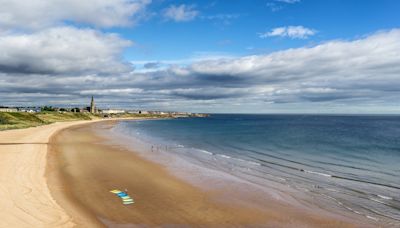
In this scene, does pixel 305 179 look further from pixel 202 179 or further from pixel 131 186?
pixel 131 186

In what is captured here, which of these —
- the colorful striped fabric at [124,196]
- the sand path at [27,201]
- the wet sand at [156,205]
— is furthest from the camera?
the colorful striped fabric at [124,196]

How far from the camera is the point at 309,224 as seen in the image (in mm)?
14078

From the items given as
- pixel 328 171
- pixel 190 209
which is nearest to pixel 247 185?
pixel 190 209

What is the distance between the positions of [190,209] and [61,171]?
13.0 m

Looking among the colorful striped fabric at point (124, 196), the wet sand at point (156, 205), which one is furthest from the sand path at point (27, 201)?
the colorful striped fabric at point (124, 196)

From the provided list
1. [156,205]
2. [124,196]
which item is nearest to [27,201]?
[124,196]

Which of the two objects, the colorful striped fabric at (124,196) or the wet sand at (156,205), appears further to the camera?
the colorful striped fabric at (124,196)

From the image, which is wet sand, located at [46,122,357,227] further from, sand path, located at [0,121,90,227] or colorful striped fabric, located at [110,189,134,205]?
sand path, located at [0,121,90,227]

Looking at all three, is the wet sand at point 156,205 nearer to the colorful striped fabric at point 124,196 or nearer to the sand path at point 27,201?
the colorful striped fabric at point 124,196

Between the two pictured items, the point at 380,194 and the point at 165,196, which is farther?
the point at 380,194

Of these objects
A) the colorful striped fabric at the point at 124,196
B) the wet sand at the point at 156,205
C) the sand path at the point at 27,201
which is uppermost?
the sand path at the point at 27,201

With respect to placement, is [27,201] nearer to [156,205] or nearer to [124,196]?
[124,196]

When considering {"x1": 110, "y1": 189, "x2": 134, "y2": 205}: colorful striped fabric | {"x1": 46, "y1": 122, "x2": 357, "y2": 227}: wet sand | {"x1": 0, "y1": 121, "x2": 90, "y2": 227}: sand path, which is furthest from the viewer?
{"x1": 110, "y1": 189, "x2": 134, "y2": 205}: colorful striped fabric

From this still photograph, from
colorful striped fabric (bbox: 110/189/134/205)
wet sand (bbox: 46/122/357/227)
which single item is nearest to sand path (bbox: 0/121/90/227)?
wet sand (bbox: 46/122/357/227)
